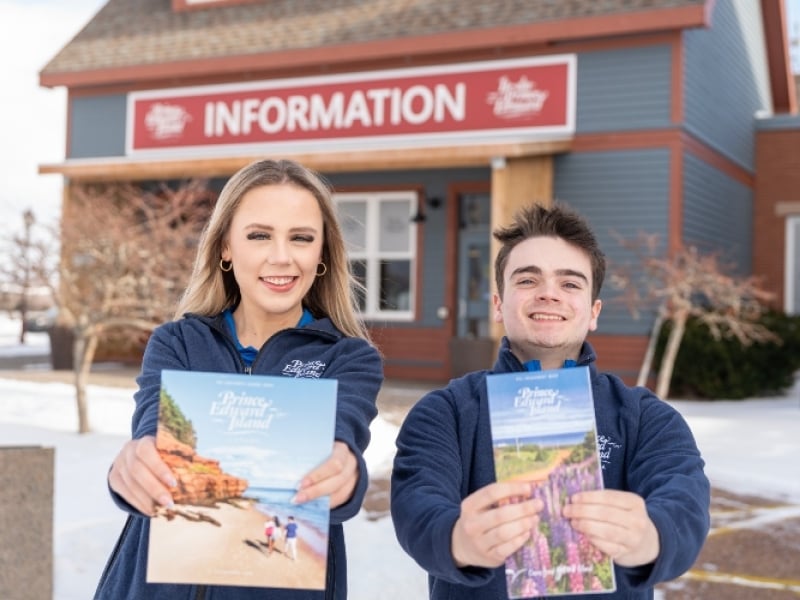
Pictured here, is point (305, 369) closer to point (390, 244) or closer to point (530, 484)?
point (530, 484)

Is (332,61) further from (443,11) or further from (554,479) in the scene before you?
(554,479)

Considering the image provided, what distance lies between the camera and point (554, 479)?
1.53 metres

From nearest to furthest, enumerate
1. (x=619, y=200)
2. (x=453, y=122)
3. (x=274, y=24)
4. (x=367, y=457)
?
(x=367, y=457)
(x=619, y=200)
(x=453, y=122)
(x=274, y=24)

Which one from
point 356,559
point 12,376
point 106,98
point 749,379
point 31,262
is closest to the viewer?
point 356,559

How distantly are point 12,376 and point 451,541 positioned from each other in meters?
12.4

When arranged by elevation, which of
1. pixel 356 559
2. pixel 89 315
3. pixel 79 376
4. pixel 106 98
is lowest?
pixel 356 559

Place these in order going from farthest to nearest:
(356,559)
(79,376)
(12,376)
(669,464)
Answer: (12,376), (79,376), (356,559), (669,464)

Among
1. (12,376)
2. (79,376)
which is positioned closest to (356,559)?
(79,376)

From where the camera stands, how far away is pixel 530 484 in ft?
4.99

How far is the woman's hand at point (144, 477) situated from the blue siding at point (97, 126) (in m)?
14.6

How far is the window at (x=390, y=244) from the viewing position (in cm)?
1382

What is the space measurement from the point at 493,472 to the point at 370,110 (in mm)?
11739

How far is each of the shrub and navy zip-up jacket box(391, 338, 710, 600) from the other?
949cm

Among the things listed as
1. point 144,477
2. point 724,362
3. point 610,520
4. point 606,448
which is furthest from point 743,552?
point 724,362
